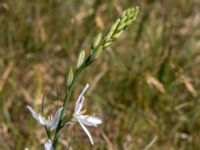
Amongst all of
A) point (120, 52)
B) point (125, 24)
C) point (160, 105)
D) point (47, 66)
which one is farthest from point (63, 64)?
point (125, 24)

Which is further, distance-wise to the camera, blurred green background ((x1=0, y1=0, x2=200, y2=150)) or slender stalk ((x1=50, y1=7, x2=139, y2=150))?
blurred green background ((x1=0, y1=0, x2=200, y2=150))

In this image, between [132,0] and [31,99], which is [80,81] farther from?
[132,0]

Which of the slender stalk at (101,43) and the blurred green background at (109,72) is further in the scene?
the blurred green background at (109,72)

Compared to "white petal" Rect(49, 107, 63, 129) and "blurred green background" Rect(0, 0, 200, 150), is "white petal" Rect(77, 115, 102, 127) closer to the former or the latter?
"white petal" Rect(49, 107, 63, 129)

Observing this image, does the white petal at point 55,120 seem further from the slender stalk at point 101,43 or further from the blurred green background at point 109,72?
the blurred green background at point 109,72

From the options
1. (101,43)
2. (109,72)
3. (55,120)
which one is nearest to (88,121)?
(55,120)

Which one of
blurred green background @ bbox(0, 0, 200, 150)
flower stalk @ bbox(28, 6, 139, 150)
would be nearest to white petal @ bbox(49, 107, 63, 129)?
flower stalk @ bbox(28, 6, 139, 150)

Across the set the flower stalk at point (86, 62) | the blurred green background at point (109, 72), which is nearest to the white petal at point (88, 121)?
the flower stalk at point (86, 62)

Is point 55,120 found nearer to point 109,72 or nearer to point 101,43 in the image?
point 101,43

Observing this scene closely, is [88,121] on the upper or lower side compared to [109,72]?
upper
